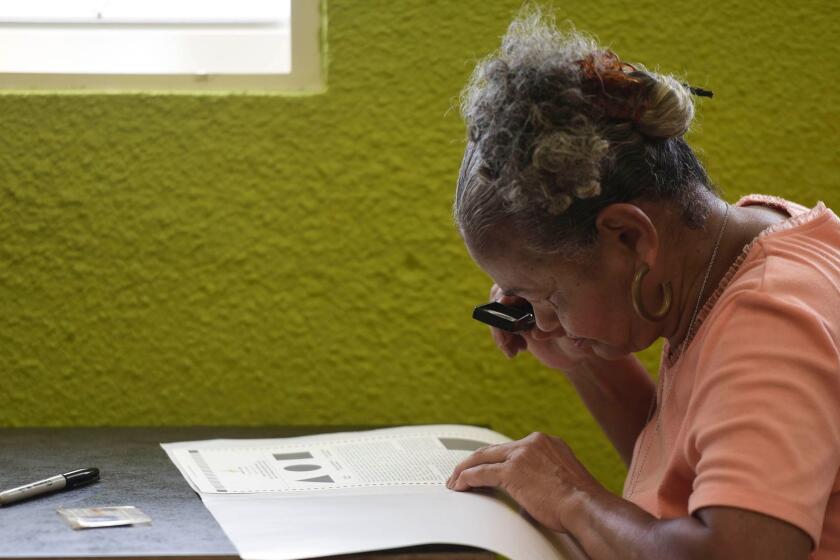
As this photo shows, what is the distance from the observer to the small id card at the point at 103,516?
101 centimetres

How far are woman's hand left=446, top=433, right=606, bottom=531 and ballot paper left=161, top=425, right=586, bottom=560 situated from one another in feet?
0.06

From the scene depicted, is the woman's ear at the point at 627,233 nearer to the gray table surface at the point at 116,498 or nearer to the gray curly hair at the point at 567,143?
the gray curly hair at the point at 567,143

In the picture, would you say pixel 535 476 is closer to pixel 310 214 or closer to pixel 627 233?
pixel 627 233

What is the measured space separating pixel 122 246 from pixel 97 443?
0.32 m

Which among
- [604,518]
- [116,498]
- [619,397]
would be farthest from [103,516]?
[619,397]

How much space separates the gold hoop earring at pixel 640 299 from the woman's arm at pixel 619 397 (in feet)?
1.08

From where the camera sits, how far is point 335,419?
164 cm

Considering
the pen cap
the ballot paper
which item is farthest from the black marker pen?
the ballot paper

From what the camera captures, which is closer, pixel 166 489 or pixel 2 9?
pixel 166 489

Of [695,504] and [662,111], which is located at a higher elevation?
[662,111]

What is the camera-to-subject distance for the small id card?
1014mm

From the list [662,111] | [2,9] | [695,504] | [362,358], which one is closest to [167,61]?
[2,9]

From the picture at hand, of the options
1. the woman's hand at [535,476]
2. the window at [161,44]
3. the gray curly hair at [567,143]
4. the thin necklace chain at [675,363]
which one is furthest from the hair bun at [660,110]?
the window at [161,44]

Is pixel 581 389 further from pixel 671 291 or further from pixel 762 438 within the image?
pixel 762 438
